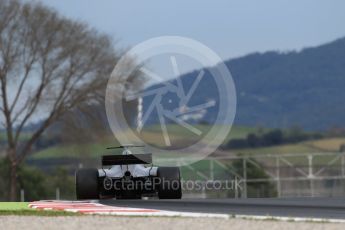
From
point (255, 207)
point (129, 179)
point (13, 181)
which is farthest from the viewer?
point (13, 181)

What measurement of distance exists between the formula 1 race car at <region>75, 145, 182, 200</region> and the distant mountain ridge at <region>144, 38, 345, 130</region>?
92.0m

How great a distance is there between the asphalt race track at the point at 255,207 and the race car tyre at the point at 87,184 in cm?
67

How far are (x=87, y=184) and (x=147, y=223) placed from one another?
8.24 m

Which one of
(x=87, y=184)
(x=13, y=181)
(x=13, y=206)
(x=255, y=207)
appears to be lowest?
(x=255, y=207)

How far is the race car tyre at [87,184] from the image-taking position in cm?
2523

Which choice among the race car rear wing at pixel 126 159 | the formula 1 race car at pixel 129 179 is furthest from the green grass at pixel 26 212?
the race car rear wing at pixel 126 159

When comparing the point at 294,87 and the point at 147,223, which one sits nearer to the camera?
the point at 147,223

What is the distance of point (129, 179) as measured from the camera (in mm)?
25219

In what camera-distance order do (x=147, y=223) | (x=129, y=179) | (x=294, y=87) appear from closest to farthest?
1. (x=147, y=223)
2. (x=129, y=179)
3. (x=294, y=87)

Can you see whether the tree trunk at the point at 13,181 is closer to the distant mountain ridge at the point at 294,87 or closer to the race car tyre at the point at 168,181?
the race car tyre at the point at 168,181

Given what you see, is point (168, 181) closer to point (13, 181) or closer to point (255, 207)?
point (255, 207)

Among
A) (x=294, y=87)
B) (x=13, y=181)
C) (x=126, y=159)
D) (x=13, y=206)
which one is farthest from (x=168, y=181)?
(x=294, y=87)

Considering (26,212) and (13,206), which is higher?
(13,206)

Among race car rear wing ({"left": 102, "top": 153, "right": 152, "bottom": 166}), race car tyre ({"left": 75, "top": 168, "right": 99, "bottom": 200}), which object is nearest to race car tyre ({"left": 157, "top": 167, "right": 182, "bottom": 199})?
race car rear wing ({"left": 102, "top": 153, "right": 152, "bottom": 166})
